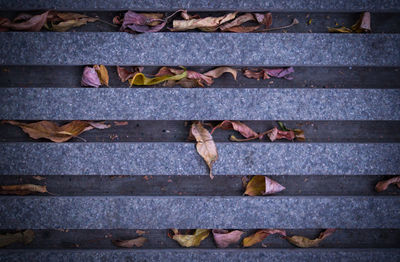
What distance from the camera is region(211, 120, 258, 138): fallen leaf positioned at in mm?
1683

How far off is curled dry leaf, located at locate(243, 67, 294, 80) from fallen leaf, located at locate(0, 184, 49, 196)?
5.61 feet

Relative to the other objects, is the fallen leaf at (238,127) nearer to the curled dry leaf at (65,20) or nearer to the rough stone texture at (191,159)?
the rough stone texture at (191,159)

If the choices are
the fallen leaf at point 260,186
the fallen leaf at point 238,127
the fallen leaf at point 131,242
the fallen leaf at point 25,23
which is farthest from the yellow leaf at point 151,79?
the fallen leaf at point 131,242

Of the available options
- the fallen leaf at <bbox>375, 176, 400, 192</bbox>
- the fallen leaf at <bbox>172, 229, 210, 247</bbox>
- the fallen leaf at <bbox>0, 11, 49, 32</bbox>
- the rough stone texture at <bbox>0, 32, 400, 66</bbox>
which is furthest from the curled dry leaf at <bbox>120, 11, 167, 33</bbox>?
the fallen leaf at <bbox>375, 176, 400, 192</bbox>

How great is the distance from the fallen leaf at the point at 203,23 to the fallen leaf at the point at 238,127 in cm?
68

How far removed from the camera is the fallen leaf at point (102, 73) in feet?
5.54

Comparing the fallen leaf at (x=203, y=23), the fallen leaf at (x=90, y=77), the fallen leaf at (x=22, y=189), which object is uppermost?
the fallen leaf at (x=203, y=23)

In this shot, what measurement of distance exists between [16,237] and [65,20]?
5.29ft

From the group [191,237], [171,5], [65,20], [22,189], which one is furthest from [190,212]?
[65,20]

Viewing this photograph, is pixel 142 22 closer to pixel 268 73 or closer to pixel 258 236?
pixel 268 73

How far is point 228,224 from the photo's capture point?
1748 millimetres

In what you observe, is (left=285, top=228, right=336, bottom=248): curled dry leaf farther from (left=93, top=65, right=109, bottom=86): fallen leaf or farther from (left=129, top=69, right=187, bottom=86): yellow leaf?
(left=93, top=65, right=109, bottom=86): fallen leaf

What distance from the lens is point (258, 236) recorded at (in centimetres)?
175

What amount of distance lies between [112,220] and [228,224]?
2.80 feet
